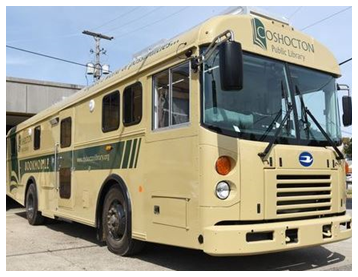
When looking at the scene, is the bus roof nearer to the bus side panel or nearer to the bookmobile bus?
the bookmobile bus

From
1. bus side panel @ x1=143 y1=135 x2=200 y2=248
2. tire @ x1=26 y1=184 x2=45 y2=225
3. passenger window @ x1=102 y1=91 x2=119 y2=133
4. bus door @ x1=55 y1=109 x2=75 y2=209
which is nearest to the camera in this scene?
bus side panel @ x1=143 y1=135 x2=200 y2=248

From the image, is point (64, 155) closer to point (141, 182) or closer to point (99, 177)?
point (99, 177)

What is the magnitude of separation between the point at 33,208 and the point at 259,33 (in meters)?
7.74

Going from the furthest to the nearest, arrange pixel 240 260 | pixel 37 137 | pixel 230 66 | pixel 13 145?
pixel 13 145, pixel 37 137, pixel 240 260, pixel 230 66

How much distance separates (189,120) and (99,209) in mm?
2835

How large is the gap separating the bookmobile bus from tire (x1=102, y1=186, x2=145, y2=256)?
0.06 ft

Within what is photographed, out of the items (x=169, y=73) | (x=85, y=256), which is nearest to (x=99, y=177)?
(x=85, y=256)

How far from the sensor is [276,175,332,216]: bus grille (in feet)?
17.5

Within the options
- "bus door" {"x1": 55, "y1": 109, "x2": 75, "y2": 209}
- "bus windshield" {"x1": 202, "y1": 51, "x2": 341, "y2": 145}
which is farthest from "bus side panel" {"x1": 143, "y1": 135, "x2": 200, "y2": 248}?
"bus door" {"x1": 55, "y1": 109, "x2": 75, "y2": 209}

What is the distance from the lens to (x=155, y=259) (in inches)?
253

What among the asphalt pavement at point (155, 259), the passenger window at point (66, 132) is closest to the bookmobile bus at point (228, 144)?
the asphalt pavement at point (155, 259)

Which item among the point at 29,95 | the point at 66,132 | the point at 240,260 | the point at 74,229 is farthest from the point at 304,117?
the point at 29,95

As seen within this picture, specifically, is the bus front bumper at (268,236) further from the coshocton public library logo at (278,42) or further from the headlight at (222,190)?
the coshocton public library logo at (278,42)

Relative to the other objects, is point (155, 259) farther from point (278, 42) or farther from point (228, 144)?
point (278, 42)
